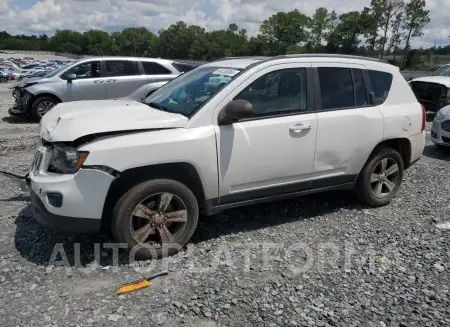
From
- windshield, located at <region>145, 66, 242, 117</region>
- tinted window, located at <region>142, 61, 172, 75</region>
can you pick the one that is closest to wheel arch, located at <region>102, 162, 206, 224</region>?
windshield, located at <region>145, 66, 242, 117</region>

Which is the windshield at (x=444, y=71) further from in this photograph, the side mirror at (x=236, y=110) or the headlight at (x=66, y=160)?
the headlight at (x=66, y=160)

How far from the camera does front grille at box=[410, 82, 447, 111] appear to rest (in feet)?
40.2

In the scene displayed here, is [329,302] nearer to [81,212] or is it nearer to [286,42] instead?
[81,212]

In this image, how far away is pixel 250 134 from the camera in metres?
3.95

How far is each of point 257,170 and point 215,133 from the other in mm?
583

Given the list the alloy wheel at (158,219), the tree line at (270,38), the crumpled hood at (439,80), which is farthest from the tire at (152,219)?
the tree line at (270,38)

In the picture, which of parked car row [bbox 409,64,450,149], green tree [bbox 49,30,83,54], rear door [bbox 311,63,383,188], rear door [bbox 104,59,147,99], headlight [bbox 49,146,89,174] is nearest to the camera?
headlight [bbox 49,146,89,174]

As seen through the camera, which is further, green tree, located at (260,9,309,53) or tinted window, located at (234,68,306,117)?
green tree, located at (260,9,309,53)

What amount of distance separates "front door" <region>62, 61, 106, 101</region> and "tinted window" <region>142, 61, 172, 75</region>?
119 centimetres

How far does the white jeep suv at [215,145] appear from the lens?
11.4 feet

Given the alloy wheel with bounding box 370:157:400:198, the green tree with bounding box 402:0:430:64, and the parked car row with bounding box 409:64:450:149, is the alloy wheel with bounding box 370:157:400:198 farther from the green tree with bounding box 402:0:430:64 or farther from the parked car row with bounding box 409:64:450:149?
the green tree with bounding box 402:0:430:64

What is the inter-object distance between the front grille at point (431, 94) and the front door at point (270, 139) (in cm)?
959

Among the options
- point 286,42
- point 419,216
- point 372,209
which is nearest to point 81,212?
point 372,209

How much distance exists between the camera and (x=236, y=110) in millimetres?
3707
